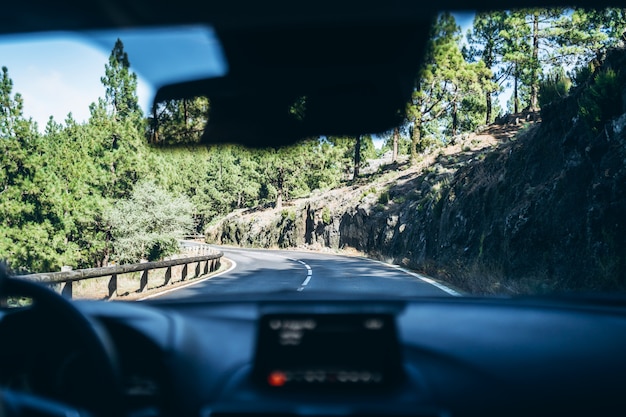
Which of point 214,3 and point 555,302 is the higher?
point 214,3

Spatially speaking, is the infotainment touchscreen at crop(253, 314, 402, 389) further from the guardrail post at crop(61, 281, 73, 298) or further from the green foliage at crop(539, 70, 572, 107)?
the green foliage at crop(539, 70, 572, 107)

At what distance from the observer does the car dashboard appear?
1.75 metres

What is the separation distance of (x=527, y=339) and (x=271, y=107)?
7.19 ft

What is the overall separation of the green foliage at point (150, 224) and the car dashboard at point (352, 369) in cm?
2894

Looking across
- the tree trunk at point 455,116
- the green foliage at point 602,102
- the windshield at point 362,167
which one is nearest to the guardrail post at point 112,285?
the windshield at point 362,167

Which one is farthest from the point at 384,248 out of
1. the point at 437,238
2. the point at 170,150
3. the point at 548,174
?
the point at 170,150

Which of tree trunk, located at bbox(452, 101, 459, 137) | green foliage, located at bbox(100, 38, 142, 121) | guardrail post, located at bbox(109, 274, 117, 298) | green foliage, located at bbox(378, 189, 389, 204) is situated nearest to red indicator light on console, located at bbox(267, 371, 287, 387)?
green foliage, located at bbox(100, 38, 142, 121)

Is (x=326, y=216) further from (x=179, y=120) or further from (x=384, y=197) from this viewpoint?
(x=179, y=120)

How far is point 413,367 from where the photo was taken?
2004 millimetres

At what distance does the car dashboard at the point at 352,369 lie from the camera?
1751 mm

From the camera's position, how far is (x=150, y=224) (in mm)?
31188

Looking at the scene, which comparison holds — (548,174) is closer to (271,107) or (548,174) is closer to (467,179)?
(467,179)

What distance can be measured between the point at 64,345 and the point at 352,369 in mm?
1104

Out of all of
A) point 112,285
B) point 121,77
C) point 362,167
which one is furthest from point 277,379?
point 362,167
